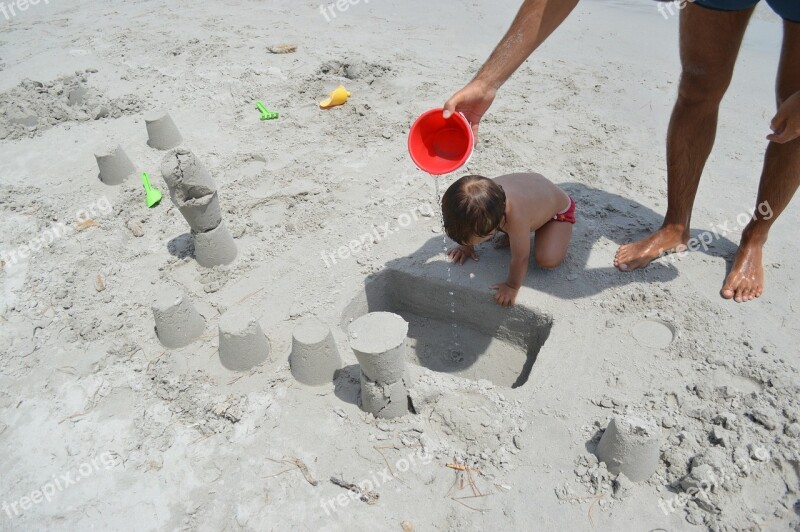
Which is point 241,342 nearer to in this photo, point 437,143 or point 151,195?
point 437,143

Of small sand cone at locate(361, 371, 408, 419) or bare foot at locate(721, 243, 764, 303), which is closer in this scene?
small sand cone at locate(361, 371, 408, 419)

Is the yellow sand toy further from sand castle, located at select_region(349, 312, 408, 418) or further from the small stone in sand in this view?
sand castle, located at select_region(349, 312, 408, 418)

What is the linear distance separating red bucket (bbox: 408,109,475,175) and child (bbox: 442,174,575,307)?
0.13m

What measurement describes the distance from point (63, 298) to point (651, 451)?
3399 mm

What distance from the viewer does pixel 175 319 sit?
2943mm

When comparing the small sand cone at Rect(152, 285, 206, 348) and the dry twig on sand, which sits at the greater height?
the small sand cone at Rect(152, 285, 206, 348)

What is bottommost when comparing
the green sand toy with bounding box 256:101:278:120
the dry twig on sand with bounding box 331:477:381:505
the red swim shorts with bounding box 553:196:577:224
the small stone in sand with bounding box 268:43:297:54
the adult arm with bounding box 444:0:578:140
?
the dry twig on sand with bounding box 331:477:381:505

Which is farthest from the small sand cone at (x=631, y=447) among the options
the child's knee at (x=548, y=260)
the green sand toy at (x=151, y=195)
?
the green sand toy at (x=151, y=195)

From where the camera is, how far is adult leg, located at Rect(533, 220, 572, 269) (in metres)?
3.15

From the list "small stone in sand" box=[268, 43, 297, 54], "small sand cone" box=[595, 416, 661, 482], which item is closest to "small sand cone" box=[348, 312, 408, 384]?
"small sand cone" box=[595, 416, 661, 482]

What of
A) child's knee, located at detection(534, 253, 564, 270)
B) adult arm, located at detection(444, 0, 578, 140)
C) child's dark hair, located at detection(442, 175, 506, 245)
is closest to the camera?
adult arm, located at detection(444, 0, 578, 140)

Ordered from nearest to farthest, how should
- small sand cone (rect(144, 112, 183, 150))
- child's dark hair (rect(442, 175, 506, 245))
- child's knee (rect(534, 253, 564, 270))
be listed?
child's dark hair (rect(442, 175, 506, 245)) → child's knee (rect(534, 253, 564, 270)) → small sand cone (rect(144, 112, 183, 150))

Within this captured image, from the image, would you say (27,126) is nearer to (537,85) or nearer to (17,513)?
(17,513)

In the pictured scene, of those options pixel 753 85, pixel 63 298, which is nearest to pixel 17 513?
pixel 63 298
